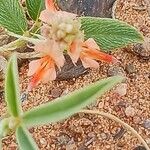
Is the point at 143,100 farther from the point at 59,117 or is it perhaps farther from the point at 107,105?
the point at 59,117

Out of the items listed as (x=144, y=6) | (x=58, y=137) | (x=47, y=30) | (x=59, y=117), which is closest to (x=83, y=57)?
(x=47, y=30)

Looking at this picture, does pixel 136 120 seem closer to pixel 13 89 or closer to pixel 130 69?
pixel 130 69

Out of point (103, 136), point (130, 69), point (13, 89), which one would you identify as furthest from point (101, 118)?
point (13, 89)

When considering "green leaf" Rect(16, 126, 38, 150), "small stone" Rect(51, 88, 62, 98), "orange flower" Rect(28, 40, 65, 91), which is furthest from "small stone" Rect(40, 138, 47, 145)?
"green leaf" Rect(16, 126, 38, 150)

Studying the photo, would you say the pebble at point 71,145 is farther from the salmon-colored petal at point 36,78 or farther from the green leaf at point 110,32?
the salmon-colored petal at point 36,78

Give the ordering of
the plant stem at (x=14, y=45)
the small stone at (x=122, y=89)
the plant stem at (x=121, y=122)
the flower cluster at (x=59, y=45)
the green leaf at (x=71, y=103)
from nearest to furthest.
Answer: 1. the green leaf at (x=71, y=103)
2. the flower cluster at (x=59, y=45)
3. the plant stem at (x=14, y=45)
4. the plant stem at (x=121, y=122)
5. the small stone at (x=122, y=89)

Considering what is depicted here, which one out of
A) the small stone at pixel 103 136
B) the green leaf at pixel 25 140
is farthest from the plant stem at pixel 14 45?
the small stone at pixel 103 136
